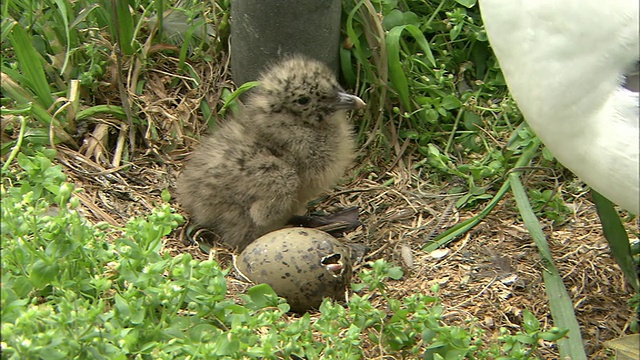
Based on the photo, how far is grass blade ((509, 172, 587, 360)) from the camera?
278cm

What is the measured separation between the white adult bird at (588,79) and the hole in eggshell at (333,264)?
0.94 m

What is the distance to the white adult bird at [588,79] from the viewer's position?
2.27 metres

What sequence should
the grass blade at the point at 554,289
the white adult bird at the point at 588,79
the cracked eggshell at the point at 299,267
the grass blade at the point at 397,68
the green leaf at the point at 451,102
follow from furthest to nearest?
the green leaf at the point at 451,102 < the grass blade at the point at 397,68 < the cracked eggshell at the point at 299,267 < the grass blade at the point at 554,289 < the white adult bird at the point at 588,79

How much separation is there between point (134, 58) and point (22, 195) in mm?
1302

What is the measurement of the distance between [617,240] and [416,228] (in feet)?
2.56

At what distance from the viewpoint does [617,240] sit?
3.02 m

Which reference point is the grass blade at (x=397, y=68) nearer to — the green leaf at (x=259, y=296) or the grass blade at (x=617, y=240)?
the grass blade at (x=617, y=240)

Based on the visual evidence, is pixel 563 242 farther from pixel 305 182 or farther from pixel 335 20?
pixel 335 20

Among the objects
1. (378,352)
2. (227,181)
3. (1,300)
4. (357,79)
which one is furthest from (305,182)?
(1,300)

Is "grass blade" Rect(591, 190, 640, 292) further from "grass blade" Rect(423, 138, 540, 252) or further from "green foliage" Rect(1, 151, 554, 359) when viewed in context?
"green foliage" Rect(1, 151, 554, 359)

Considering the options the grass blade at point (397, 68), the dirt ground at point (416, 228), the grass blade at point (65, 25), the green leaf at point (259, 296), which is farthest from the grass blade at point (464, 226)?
the grass blade at point (65, 25)

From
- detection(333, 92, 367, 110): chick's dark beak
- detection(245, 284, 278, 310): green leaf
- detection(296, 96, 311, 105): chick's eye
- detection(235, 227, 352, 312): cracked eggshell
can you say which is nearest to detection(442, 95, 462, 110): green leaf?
detection(333, 92, 367, 110): chick's dark beak

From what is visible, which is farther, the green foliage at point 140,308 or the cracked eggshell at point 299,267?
the cracked eggshell at point 299,267

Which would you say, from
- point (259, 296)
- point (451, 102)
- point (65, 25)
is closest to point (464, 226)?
point (451, 102)
